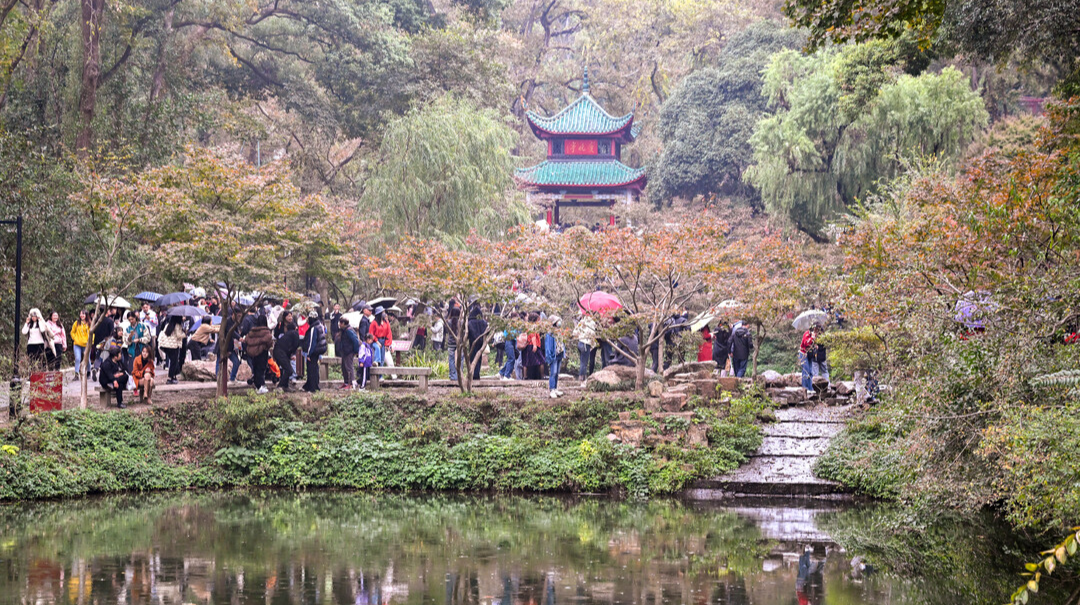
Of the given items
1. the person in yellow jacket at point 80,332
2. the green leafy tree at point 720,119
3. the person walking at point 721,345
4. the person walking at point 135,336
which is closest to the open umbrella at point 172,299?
the person in yellow jacket at point 80,332

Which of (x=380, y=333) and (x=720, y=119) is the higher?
(x=720, y=119)

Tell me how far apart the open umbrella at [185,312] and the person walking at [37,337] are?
276 centimetres

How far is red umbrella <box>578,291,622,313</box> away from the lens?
19344mm

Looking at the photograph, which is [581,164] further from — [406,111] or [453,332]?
[453,332]

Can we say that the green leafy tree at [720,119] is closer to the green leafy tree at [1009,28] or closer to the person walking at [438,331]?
the person walking at [438,331]

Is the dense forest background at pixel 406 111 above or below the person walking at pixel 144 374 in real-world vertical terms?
above

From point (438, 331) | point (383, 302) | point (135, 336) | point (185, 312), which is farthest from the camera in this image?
point (438, 331)

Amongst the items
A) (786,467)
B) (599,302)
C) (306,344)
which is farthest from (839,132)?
(306,344)

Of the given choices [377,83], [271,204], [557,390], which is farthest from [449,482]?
[377,83]

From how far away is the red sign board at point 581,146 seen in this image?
4384cm

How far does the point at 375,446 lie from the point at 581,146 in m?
28.0

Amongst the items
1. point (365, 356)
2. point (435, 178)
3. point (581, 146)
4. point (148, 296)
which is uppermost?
point (581, 146)

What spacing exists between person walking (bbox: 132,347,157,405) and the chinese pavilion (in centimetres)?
2500

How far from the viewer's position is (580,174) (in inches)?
1690
